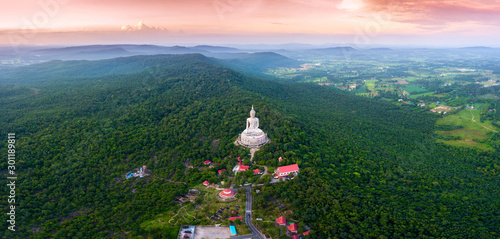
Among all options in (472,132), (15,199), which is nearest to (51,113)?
(15,199)

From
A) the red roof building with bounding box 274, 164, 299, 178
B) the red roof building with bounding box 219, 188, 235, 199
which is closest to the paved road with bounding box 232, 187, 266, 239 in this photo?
the red roof building with bounding box 219, 188, 235, 199

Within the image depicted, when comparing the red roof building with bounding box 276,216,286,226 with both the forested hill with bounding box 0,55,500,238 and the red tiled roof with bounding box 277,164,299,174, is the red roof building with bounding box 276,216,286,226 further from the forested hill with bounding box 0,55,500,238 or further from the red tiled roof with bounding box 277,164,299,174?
the red tiled roof with bounding box 277,164,299,174

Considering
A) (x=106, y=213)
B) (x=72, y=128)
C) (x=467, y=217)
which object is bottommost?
(x=106, y=213)

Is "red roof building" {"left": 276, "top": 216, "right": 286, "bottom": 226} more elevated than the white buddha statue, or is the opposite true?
the white buddha statue

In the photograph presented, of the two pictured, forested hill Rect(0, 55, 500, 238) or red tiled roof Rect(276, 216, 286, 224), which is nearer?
red tiled roof Rect(276, 216, 286, 224)

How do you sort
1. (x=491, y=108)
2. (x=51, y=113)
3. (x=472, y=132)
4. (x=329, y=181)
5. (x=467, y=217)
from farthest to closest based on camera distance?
(x=491, y=108) → (x=472, y=132) → (x=51, y=113) → (x=329, y=181) → (x=467, y=217)

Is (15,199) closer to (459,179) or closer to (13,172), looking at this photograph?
(13,172)

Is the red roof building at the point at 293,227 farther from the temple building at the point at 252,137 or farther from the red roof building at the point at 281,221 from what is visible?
the temple building at the point at 252,137

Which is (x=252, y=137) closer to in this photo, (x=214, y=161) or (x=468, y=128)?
(x=214, y=161)
